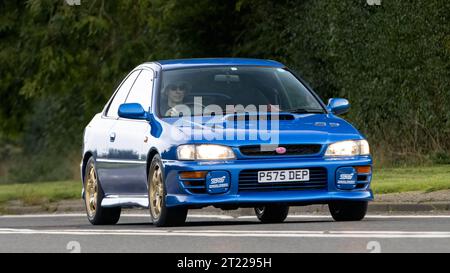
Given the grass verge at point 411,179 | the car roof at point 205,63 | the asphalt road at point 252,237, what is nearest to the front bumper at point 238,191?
the asphalt road at point 252,237

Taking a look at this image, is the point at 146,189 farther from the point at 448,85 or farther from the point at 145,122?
the point at 448,85

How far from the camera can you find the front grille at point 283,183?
14555 millimetres

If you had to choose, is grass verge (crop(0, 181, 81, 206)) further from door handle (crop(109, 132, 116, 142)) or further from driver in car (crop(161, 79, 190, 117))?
driver in car (crop(161, 79, 190, 117))

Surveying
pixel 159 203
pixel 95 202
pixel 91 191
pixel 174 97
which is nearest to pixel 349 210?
pixel 159 203

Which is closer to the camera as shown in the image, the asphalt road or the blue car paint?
the asphalt road

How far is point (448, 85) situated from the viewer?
26391 millimetres

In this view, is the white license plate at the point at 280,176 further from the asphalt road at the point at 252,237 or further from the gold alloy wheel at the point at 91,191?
the gold alloy wheel at the point at 91,191

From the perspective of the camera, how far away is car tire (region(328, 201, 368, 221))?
50.4 feet

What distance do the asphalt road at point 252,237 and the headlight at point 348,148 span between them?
2.36 feet

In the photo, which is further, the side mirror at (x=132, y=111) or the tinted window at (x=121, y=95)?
the tinted window at (x=121, y=95)

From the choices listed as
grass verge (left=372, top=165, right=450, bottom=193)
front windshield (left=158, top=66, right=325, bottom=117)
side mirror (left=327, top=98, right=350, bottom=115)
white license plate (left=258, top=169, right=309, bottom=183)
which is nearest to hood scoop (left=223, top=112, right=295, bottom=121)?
front windshield (left=158, top=66, right=325, bottom=117)

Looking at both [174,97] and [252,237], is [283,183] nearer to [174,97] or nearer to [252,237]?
[252,237]
